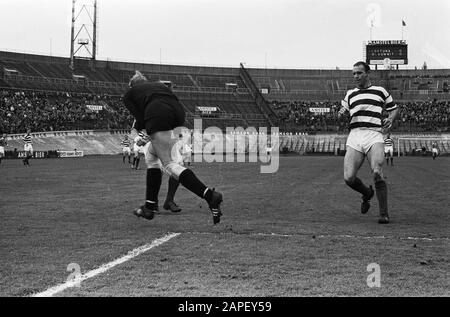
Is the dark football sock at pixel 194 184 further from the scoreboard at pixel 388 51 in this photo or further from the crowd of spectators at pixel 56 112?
the scoreboard at pixel 388 51

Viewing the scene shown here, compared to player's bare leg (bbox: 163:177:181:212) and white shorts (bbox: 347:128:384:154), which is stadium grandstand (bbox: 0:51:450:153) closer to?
player's bare leg (bbox: 163:177:181:212)

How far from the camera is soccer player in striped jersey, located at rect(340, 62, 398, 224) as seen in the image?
844 centimetres

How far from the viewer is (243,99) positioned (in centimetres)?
7762

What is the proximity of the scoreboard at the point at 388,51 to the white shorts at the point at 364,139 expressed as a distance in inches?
2991

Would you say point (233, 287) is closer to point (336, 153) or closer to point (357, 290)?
point (357, 290)

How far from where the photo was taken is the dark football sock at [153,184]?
800cm

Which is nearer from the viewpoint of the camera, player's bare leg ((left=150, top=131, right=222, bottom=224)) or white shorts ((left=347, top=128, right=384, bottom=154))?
player's bare leg ((left=150, top=131, right=222, bottom=224))

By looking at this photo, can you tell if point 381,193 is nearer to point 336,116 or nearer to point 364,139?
point 364,139

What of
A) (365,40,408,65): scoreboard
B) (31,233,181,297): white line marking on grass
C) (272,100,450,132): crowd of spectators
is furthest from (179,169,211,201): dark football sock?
(365,40,408,65): scoreboard

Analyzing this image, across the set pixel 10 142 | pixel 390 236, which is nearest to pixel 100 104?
pixel 10 142

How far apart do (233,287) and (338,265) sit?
1.17m

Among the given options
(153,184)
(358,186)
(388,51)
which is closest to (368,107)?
(358,186)

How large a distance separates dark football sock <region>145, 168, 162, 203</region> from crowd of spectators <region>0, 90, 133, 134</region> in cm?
4427
